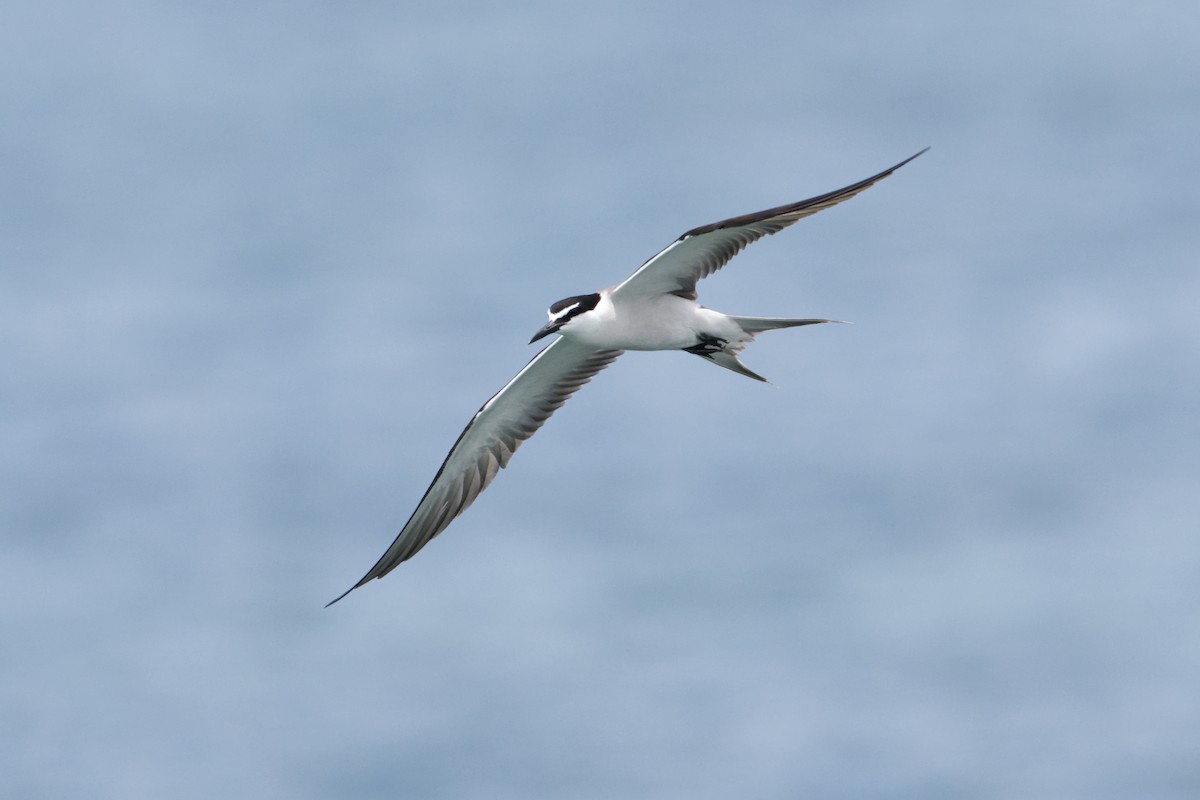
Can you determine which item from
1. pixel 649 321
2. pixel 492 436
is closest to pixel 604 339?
pixel 649 321

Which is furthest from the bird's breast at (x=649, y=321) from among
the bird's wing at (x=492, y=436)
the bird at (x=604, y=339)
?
the bird's wing at (x=492, y=436)

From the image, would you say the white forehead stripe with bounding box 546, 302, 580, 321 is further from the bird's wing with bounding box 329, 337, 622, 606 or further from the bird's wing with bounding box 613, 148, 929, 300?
the bird's wing with bounding box 329, 337, 622, 606

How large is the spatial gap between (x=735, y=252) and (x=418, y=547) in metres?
6.65

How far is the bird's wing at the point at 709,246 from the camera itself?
763 inches

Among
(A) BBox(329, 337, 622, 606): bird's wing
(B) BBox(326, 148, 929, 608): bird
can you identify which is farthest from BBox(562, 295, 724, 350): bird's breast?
(A) BBox(329, 337, 622, 606): bird's wing

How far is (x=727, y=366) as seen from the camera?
22406 mm

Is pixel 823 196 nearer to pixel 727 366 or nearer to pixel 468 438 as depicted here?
pixel 727 366

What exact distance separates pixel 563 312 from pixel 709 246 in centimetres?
207

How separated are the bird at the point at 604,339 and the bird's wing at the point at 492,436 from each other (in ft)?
0.05

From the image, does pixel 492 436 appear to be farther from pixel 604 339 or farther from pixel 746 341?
pixel 746 341

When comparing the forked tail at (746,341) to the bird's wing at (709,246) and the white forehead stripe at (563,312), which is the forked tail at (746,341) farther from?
the white forehead stripe at (563,312)

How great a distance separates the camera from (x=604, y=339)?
21.7 metres

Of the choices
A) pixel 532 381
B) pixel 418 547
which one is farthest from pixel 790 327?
pixel 418 547

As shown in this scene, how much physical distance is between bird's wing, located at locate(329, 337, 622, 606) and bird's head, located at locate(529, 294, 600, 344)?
179 centimetres
